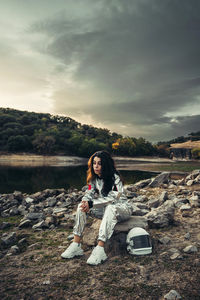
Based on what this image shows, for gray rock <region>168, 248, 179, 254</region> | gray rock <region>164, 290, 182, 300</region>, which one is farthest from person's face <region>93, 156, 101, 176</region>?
gray rock <region>164, 290, 182, 300</region>

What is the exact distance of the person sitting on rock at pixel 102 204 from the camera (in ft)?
13.3

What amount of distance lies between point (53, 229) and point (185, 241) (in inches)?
148

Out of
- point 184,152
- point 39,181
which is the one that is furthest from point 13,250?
point 184,152

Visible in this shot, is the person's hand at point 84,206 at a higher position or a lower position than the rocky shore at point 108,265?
higher

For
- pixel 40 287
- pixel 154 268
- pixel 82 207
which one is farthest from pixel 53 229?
pixel 154 268

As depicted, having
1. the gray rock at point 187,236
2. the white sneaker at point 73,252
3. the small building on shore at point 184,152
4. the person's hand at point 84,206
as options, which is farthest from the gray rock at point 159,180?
the small building on shore at point 184,152

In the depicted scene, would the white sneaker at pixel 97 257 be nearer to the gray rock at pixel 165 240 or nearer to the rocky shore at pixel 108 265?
the rocky shore at pixel 108 265

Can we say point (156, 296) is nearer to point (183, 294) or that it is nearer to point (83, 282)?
point (183, 294)

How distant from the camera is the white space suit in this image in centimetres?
409

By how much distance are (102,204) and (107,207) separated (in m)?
0.25

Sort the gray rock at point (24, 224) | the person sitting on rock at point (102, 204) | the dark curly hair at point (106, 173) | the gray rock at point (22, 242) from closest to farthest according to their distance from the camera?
the person sitting on rock at point (102, 204) → the dark curly hair at point (106, 173) → the gray rock at point (22, 242) → the gray rock at point (24, 224)

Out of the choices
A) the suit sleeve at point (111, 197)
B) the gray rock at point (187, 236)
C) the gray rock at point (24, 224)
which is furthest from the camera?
the gray rock at point (24, 224)

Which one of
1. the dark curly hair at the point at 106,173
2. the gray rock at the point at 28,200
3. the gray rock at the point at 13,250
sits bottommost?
the gray rock at the point at 28,200

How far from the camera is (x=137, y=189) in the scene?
1330 cm
